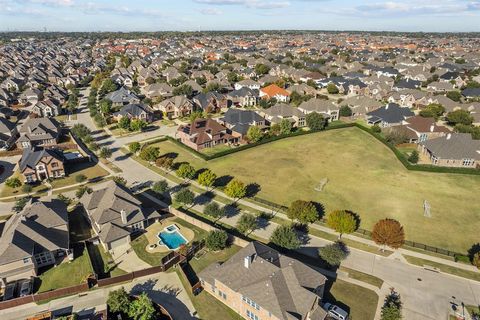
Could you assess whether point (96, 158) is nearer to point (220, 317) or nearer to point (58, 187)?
point (58, 187)

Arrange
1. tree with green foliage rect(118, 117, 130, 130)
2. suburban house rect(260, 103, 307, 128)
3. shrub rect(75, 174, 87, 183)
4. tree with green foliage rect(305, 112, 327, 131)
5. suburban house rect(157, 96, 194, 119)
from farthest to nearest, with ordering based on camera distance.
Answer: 1. suburban house rect(157, 96, 194, 119)
2. suburban house rect(260, 103, 307, 128)
3. tree with green foliage rect(305, 112, 327, 131)
4. tree with green foliage rect(118, 117, 130, 130)
5. shrub rect(75, 174, 87, 183)

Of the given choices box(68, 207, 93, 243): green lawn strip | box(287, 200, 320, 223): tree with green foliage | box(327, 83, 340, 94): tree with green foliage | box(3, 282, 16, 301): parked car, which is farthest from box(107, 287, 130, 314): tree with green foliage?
box(327, 83, 340, 94): tree with green foliage

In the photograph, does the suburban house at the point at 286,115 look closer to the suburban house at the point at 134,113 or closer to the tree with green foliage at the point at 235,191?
the suburban house at the point at 134,113

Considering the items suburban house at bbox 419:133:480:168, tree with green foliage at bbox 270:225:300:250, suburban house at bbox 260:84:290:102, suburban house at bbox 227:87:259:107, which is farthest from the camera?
suburban house at bbox 260:84:290:102

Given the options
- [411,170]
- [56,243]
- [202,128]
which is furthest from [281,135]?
[56,243]

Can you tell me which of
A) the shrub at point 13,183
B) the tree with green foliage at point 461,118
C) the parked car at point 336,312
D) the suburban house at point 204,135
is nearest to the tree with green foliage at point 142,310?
the parked car at point 336,312

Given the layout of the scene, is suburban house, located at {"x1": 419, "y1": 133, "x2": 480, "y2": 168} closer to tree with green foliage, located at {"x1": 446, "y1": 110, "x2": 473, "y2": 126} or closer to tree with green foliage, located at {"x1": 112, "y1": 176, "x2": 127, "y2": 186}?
tree with green foliage, located at {"x1": 446, "y1": 110, "x2": 473, "y2": 126}

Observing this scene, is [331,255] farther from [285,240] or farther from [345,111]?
[345,111]

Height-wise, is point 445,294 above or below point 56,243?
below
